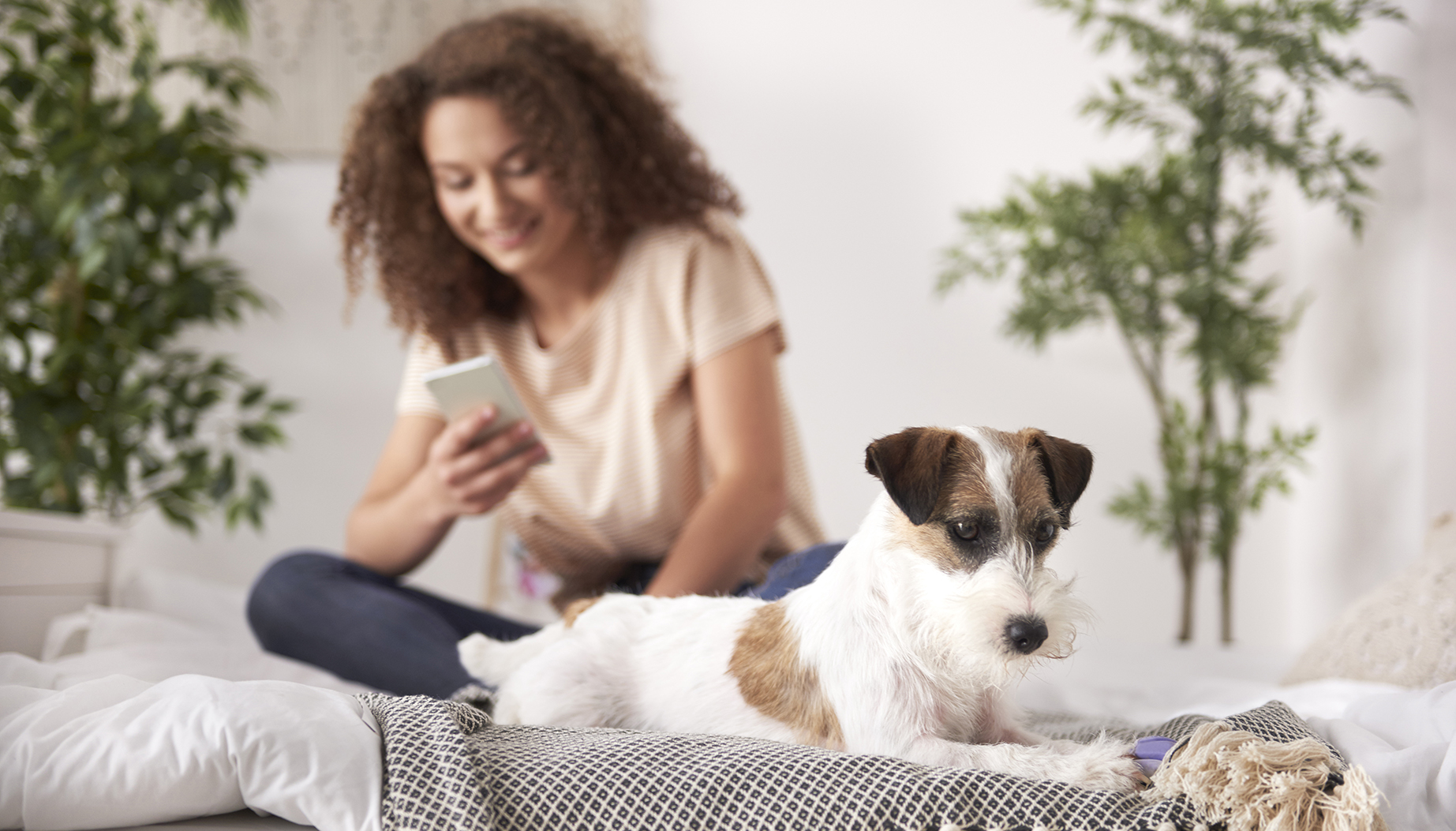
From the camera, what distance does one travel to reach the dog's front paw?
0.73 metres

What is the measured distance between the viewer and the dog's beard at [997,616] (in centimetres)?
71

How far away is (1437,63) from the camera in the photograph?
2.44m

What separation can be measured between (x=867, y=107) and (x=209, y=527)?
280 centimetres

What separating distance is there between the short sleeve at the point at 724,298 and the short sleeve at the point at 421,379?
552mm

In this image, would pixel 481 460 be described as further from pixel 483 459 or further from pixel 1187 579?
pixel 1187 579

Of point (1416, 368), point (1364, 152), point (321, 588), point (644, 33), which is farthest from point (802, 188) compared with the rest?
point (321, 588)

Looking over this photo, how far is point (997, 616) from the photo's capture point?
0.71 meters

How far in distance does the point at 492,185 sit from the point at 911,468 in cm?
122

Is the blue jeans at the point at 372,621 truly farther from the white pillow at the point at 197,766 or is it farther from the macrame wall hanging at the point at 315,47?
the macrame wall hanging at the point at 315,47

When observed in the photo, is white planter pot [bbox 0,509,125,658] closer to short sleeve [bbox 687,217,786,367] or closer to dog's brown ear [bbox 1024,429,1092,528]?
short sleeve [bbox 687,217,786,367]

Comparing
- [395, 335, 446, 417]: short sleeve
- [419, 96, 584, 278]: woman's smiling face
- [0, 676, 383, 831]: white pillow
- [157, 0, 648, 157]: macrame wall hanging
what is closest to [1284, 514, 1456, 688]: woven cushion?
[0, 676, 383, 831]: white pillow

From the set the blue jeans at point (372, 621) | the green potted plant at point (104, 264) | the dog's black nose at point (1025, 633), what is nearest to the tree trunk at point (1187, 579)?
the blue jeans at point (372, 621)

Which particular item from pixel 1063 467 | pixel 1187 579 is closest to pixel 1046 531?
pixel 1063 467

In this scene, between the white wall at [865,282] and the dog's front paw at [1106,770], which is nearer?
the dog's front paw at [1106,770]
